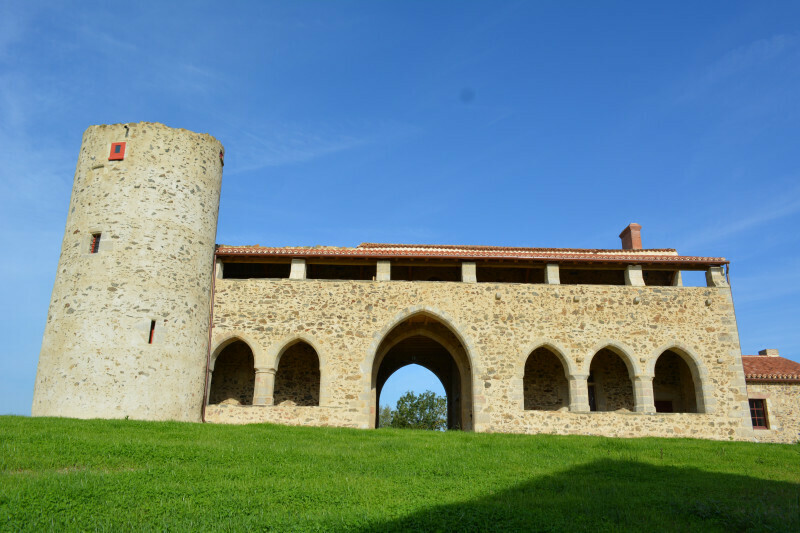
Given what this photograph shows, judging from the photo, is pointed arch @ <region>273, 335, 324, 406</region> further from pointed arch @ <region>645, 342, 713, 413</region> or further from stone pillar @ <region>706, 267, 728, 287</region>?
stone pillar @ <region>706, 267, 728, 287</region>

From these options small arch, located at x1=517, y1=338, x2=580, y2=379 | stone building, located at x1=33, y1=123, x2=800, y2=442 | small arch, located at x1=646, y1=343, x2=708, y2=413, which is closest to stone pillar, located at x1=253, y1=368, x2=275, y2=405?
stone building, located at x1=33, y1=123, x2=800, y2=442

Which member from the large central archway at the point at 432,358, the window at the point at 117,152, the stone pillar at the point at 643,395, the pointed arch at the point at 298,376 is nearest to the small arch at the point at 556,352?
the large central archway at the point at 432,358

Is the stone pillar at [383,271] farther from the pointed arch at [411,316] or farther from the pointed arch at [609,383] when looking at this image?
the pointed arch at [609,383]

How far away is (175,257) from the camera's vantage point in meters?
16.4

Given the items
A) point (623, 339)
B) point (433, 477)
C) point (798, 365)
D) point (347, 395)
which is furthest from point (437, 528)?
point (798, 365)

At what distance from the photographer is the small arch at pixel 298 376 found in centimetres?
1883

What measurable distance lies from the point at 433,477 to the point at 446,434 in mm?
5066

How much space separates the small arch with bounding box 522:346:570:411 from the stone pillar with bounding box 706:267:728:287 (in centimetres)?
526

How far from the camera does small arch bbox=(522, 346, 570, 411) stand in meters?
19.1

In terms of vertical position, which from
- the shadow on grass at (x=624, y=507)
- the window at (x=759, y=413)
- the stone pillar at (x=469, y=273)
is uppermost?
the stone pillar at (x=469, y=273)

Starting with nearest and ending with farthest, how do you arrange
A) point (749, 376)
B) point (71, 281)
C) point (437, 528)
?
point (437, 528) → point (71, 281) → point (749, 376)

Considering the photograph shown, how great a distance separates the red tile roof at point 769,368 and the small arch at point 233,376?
16.8 meters

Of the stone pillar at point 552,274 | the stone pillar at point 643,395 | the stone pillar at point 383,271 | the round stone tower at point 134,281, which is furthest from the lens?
the stone pillar at point 552,274

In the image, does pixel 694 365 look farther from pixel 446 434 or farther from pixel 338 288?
pixel 338 288
